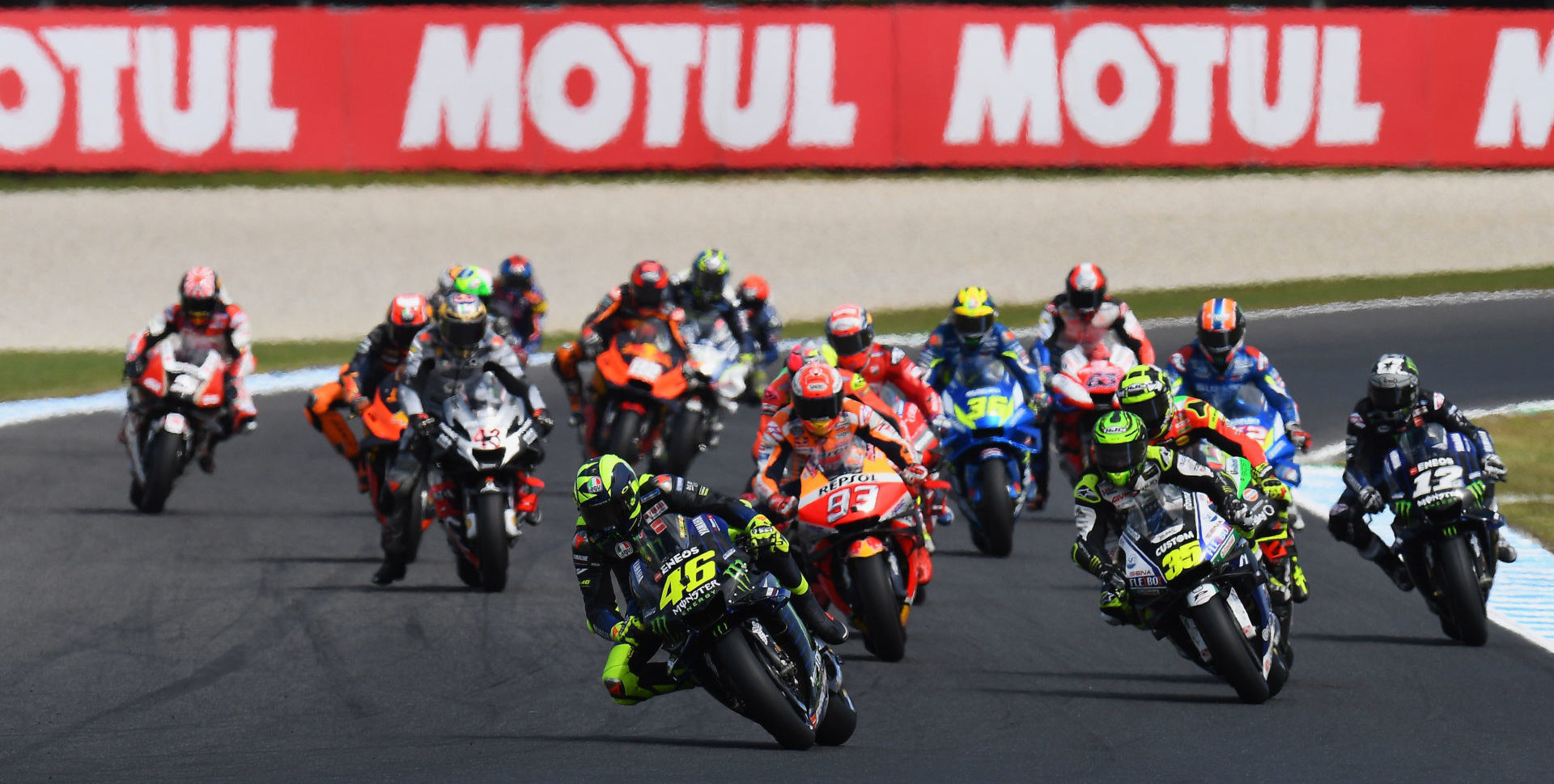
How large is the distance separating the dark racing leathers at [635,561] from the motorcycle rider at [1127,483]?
1.78 meters

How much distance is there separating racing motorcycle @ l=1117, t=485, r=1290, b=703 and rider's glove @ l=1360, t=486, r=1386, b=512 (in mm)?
1719

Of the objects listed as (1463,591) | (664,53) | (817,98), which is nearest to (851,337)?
(1463,591)

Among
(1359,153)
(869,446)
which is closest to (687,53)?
(1359,153)

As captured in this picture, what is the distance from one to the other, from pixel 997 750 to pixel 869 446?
2.83m

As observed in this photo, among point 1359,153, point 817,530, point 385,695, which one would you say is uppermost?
point 1359,153

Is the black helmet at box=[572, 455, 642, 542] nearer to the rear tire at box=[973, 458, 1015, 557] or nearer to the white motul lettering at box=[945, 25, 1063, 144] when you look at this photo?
the rear tire at box=[973, 458, 1015, 557]

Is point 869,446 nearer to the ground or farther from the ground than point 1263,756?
farther from the ground

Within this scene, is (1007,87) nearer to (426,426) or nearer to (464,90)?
(464,90)

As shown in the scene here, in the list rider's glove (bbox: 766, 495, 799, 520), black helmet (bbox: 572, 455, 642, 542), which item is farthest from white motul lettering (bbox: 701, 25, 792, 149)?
black helmet (bbox: 572, 455, 642, 542)

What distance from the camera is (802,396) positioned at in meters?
12.0

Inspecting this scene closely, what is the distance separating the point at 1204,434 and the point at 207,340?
28.4 ft

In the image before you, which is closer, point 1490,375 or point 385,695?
point 385,695

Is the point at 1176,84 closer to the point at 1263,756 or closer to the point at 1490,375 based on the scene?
the point at 1490,375

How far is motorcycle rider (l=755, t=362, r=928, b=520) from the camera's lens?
11930 mm
